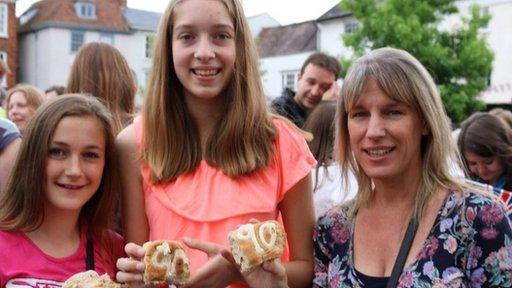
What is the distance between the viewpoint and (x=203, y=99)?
292 cm

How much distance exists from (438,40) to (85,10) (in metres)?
30.2

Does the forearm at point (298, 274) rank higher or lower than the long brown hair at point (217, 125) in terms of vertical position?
lower

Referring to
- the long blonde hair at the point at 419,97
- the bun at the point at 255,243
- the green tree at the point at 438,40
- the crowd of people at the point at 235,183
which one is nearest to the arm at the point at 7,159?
the crowd of people at the point at 235,183

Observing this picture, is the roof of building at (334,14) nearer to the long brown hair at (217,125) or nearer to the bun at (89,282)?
the long brown hair at (217,125)

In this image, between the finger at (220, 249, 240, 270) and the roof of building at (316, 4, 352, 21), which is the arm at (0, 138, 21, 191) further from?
the roof of building at (316, 4, 352, 21)

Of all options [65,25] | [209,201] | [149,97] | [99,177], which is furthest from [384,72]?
[65,25]

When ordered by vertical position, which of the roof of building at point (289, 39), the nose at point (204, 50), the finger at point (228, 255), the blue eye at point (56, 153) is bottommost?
the finger at point (228, 255)

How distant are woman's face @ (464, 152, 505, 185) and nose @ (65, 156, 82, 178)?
3.72 m

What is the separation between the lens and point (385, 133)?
2.51 meters

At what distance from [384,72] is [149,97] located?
1120mm

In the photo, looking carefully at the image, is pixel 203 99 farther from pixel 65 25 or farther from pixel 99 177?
pixel 65 25

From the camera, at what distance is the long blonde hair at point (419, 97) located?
2.50 metres

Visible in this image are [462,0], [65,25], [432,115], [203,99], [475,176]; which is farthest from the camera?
[65,25]

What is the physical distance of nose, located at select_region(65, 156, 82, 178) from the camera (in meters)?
2.87
